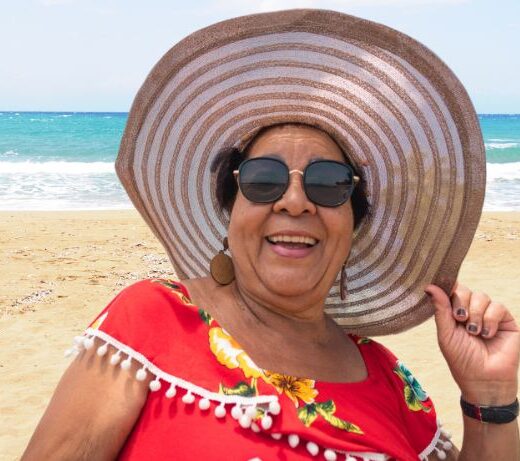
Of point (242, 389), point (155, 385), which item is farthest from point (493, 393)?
point (155, 385)

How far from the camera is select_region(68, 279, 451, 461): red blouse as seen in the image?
1.58 metres

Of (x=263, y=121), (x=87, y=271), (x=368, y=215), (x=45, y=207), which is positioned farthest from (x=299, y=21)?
(x=45, y=207)

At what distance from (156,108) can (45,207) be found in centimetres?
1418

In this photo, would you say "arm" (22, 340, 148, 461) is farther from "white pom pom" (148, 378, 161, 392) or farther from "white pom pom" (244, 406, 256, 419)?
"white pom pom" (244, 406, 256, 419)

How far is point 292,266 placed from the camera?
192 centimetres

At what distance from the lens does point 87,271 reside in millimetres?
8453

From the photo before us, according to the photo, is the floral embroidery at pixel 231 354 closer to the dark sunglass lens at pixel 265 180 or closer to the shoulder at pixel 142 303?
the shoulder at pixel 142 303

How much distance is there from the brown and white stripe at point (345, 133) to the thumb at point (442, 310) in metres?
0.07

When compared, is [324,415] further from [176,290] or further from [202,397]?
[176,290]

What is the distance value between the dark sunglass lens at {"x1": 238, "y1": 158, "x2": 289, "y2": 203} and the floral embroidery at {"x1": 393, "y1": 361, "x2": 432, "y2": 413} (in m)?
0.76

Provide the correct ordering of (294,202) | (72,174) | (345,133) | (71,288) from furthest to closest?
(72,174), (71,288), (345,133), (294,202)

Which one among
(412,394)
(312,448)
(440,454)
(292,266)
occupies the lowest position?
(440,454)

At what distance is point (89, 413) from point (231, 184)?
1.04 meters

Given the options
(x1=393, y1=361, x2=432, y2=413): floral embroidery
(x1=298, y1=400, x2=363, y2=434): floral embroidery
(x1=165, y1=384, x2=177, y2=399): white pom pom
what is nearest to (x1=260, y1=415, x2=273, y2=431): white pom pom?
(x1=298, y1=400, x2=363, y2=434): floral embroidery
